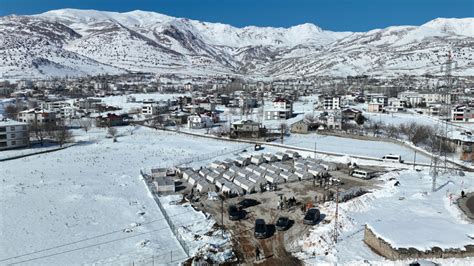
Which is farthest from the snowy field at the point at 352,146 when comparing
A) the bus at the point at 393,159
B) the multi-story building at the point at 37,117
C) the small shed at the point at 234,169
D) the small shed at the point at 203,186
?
the multi-story building at the point at 37,117

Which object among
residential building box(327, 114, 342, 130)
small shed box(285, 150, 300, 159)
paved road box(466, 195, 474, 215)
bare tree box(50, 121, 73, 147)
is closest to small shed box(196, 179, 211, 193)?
small shed box(285, 150, 300, 159)

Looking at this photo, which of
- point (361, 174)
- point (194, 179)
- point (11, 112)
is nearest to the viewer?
point (194, 179)

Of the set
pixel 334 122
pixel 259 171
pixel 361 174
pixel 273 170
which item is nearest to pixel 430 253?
pixel 361 174

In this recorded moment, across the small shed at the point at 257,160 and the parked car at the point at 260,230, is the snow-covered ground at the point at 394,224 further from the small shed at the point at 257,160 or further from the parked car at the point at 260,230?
the small shed at the point at 257,160

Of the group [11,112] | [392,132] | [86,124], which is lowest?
[392,132]

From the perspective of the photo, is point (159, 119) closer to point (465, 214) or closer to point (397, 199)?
point (397, 199)

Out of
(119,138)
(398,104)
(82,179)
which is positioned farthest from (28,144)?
(398,104)

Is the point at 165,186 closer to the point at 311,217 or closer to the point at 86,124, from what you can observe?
the point at 311,217

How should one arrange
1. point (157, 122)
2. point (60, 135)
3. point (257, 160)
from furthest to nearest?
point (157, 122) < point (60, 135) < point (257, 160)
